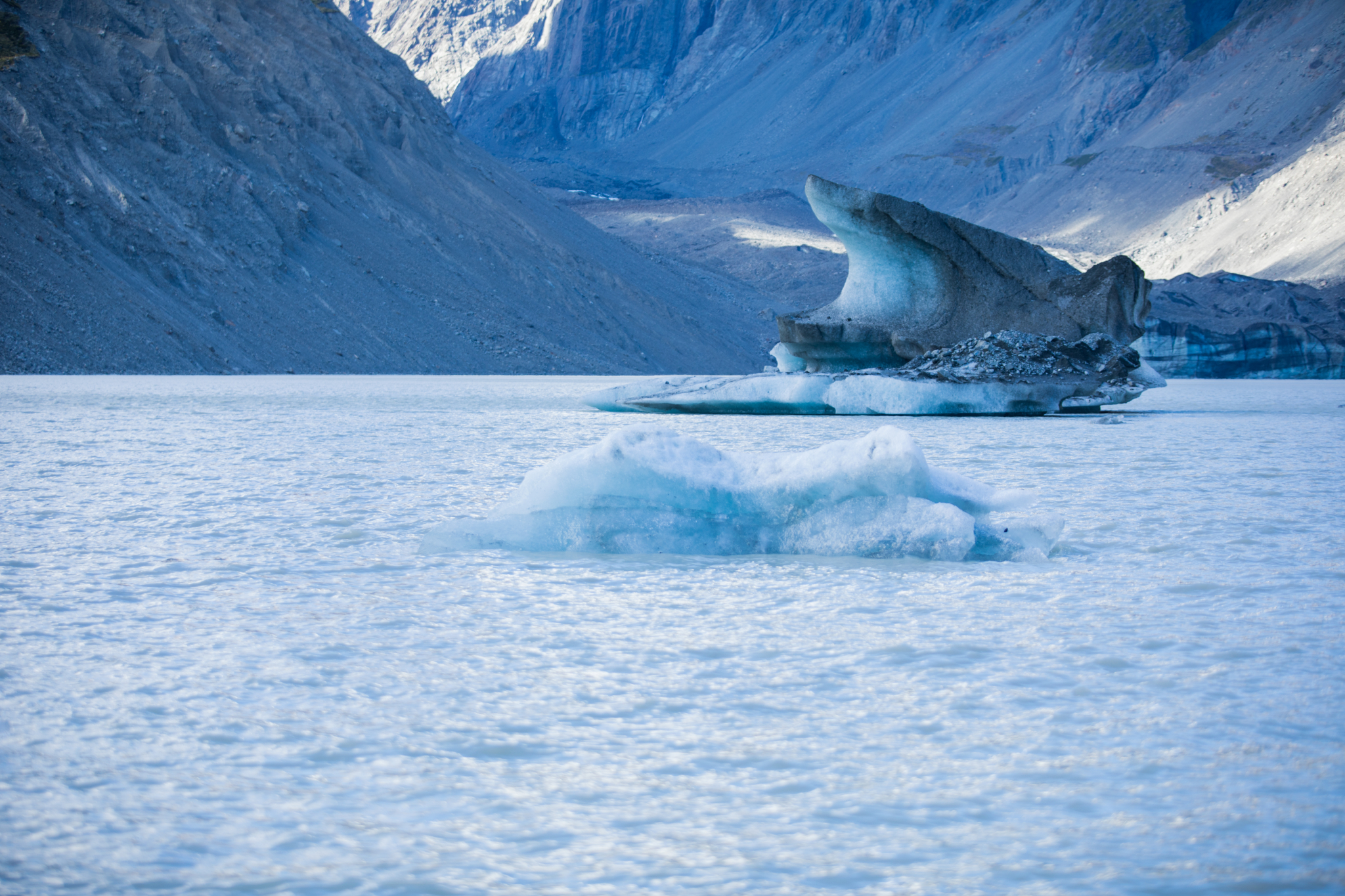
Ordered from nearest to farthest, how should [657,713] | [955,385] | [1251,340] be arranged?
1. [657,713]
2. [955,385]
3. [1251,340]

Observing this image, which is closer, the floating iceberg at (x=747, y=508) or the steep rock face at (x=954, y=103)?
the floating iceberg at (x=747, y=508)

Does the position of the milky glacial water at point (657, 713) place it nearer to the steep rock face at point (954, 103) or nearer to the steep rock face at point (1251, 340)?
the steep rock face at point (1251, 340)

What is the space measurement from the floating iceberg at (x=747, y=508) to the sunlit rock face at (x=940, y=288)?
11.9 metres

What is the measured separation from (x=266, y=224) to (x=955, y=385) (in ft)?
81.6

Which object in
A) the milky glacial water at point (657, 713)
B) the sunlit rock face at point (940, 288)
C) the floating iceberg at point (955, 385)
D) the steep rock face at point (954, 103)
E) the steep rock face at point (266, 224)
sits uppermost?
the steep rock face at point (954, 103)

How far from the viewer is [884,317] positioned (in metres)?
18.0

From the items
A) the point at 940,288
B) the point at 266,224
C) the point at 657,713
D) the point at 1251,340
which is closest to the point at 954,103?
the point at 1251,340

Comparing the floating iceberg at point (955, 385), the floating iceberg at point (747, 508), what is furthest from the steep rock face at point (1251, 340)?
the floating iceberg at point (747, 508)

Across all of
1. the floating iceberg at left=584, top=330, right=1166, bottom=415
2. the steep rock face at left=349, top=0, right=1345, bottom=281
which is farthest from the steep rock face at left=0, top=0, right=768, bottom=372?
the steep rock face at left=349, top=0, right=1345, bottom=281

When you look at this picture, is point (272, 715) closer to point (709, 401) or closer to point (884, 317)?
point (709, 401)

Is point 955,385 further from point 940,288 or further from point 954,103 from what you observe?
point 954,103

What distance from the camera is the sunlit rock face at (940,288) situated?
55.9 feet

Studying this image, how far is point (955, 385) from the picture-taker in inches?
590

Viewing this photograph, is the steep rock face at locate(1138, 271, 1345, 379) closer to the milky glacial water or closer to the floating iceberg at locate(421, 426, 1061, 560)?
the milky glacial water
